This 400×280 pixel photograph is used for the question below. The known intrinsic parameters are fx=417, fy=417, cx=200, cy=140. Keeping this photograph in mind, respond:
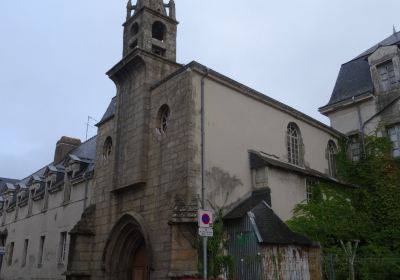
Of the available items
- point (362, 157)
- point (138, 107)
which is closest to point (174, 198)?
point (138, 107)

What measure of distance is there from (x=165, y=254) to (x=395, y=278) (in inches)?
259

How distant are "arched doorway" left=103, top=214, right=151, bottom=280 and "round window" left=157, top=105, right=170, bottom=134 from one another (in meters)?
3.08

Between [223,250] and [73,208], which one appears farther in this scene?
[73,208]

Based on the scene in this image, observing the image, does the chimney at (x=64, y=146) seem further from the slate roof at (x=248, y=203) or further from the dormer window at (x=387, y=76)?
the dormer window at (x=387, y=76)

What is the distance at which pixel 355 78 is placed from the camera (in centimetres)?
2011

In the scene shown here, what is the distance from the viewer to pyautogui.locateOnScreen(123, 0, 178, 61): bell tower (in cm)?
1491

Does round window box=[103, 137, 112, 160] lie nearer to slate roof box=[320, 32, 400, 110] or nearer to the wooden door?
the wooden door

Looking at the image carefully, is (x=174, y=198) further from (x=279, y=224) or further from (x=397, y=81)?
(x=397, y=81)

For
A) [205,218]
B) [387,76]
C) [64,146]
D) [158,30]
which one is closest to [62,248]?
[64,146]

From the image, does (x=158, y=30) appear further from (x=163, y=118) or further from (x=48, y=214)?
(x=48, y=214)

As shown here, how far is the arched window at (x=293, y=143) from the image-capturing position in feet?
51.6

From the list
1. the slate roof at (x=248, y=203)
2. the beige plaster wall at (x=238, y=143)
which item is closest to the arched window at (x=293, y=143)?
the beige plaster wall at (x=238, y=143)

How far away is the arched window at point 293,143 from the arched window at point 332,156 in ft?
7.64

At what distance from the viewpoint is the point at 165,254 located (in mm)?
11586
